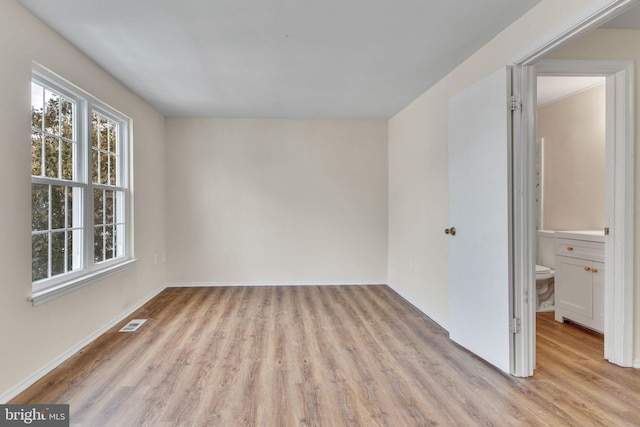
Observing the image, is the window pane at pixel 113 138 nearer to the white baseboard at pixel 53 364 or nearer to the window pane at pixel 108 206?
the window pane at pixel 108 206

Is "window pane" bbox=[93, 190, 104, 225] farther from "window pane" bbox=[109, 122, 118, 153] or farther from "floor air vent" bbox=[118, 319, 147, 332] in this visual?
"floor air vent" bbox=[118, 319, 147, 332]

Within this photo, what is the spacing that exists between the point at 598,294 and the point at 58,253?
439cm

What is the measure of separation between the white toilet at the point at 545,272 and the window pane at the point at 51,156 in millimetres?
4503

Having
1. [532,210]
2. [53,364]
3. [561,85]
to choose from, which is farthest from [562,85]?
[53,364]

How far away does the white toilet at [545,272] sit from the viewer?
3.69m

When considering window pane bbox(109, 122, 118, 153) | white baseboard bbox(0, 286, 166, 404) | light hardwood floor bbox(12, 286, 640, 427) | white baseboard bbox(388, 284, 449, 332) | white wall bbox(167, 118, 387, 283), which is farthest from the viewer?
white wall bbox(167, 118, 387, 283)

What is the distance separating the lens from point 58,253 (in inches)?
102

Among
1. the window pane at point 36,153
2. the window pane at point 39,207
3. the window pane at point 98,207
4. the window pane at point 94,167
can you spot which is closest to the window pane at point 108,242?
the window pane at point 98,207

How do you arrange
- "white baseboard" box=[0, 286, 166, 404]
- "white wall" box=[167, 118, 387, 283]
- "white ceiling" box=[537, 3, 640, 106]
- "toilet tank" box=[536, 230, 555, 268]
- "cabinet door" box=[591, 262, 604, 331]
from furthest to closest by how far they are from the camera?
1. "white wall" box=[167, 118, 387, 283]
2. "toilet tank" box=[536, 230, 555, 268]
3. "white ceiling" box=[537, 3, 640, 106]
4. "cabinet door" box=[591, 262, 604, 331]
5. "white baseboard" box=[0, 286, 166, 404]

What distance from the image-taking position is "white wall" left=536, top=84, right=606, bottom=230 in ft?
12.1

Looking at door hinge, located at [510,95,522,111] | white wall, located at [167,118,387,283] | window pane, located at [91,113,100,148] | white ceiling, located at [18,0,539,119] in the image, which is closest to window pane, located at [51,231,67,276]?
window pane, located at [91,113,100,148]

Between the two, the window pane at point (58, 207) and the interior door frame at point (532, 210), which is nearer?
the interior door frame at point (532, 210)

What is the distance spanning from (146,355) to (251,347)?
2.56ft

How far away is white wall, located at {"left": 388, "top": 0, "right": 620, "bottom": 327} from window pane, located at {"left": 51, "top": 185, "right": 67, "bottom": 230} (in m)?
3.22
